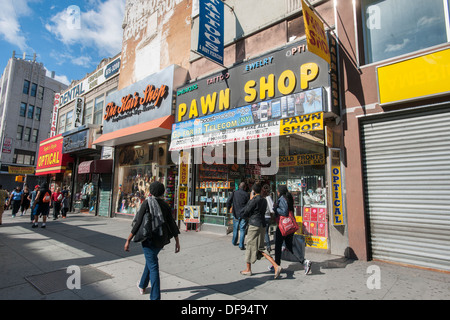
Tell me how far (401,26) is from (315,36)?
2.34m

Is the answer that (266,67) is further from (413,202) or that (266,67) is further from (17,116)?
(17,116)

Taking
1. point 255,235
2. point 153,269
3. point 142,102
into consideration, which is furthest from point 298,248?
point 142,102

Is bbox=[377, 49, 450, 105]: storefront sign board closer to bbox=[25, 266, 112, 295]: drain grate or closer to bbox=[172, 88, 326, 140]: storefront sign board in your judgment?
bbox=[172, 88, 326, 140]: storefront sign board

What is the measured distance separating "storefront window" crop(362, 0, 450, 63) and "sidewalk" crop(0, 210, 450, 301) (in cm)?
518

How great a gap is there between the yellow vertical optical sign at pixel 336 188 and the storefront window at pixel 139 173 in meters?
7.66

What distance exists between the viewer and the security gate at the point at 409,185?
17.3 ft

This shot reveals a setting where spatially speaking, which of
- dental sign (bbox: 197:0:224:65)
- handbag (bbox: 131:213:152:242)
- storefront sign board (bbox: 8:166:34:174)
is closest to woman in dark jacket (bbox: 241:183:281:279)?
handbag (bbox: 131:213:152:242)

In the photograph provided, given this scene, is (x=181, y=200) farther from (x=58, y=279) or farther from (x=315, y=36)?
(x=315, y=36)

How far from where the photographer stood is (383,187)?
6.02 metres

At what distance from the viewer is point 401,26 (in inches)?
249

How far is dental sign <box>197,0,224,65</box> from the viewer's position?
9.04m

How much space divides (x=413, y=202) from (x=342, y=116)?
2584 mm

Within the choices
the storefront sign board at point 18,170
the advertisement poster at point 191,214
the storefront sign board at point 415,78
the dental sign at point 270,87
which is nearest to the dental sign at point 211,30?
the dental sign at point 270,87

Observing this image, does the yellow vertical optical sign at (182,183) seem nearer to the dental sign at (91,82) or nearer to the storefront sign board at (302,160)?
the storefront sign board at (302,160)
